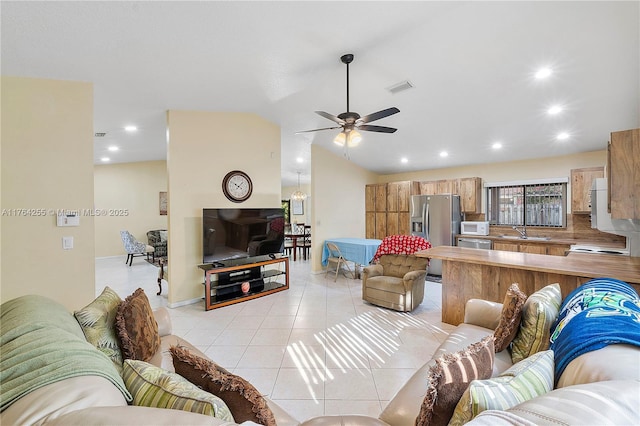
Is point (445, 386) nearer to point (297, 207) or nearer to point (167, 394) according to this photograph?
point (167, 394)

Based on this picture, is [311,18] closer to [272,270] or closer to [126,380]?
[126,380]

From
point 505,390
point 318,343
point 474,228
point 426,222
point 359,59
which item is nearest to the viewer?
point 505,390

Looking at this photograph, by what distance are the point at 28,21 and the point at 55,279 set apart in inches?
88.6

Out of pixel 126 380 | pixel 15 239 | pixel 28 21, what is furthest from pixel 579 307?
pixel 15 239

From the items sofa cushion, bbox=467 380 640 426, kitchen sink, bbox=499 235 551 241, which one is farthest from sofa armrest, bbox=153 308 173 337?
kitchen sink, bbox=499 235 551 241

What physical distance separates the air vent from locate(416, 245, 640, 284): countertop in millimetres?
2158

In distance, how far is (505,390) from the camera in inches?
31.9

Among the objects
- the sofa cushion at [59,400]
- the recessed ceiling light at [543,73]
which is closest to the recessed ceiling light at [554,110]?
the recessed ceiling light at [543,73]

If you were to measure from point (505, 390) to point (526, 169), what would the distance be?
18.8 ft

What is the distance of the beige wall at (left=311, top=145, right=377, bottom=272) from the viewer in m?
5.76

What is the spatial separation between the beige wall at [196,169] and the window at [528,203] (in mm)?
5015

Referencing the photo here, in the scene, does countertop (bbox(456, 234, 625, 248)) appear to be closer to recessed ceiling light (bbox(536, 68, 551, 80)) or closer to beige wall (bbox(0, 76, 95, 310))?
recessed ceiling light (bbox(536, 68, 551, 80))

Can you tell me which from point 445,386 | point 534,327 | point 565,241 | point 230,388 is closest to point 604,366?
point 445,386

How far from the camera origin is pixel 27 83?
2512mm
